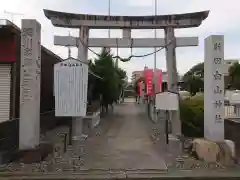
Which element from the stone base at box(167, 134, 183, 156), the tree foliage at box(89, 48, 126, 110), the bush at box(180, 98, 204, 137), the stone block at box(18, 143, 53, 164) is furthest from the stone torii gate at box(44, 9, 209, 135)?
the tree foliage at box(89, 48, 126, 110)

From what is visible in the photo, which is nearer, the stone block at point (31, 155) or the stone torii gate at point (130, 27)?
the stone block at point (31, 155)

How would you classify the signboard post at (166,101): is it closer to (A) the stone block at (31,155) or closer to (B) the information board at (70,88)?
(B) the information board at (70,88)

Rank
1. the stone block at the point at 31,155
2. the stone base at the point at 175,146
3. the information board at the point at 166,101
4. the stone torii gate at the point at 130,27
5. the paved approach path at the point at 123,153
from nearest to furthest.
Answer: the paved approach path at the point at 123,153 → the stone block at the point at 31,155 → the stone base at the point at 175,146 → the information board at the point at 166,101 → the stone torii gate at the point at 130,27

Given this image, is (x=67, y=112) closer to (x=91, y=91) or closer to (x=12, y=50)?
(x=12, y=50)

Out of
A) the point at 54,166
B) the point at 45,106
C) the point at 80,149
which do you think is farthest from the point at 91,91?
the point at 54,166

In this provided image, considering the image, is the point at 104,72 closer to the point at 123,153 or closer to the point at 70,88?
the point at 70,88

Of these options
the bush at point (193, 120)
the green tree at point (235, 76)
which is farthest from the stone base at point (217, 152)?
the green tree at point (235, 76)

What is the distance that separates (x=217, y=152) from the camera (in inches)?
448

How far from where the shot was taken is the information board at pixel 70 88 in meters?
12.8

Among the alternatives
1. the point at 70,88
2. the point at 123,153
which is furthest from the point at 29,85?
the point at 123,153

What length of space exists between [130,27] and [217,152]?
8.68 metres

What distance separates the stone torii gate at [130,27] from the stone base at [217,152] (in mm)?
5647

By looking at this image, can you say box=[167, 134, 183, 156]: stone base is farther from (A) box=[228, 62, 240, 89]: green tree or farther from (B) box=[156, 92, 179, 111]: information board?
(A) box=[228, 62, 240, 89]: green tree

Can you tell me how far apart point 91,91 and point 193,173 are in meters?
17.7
